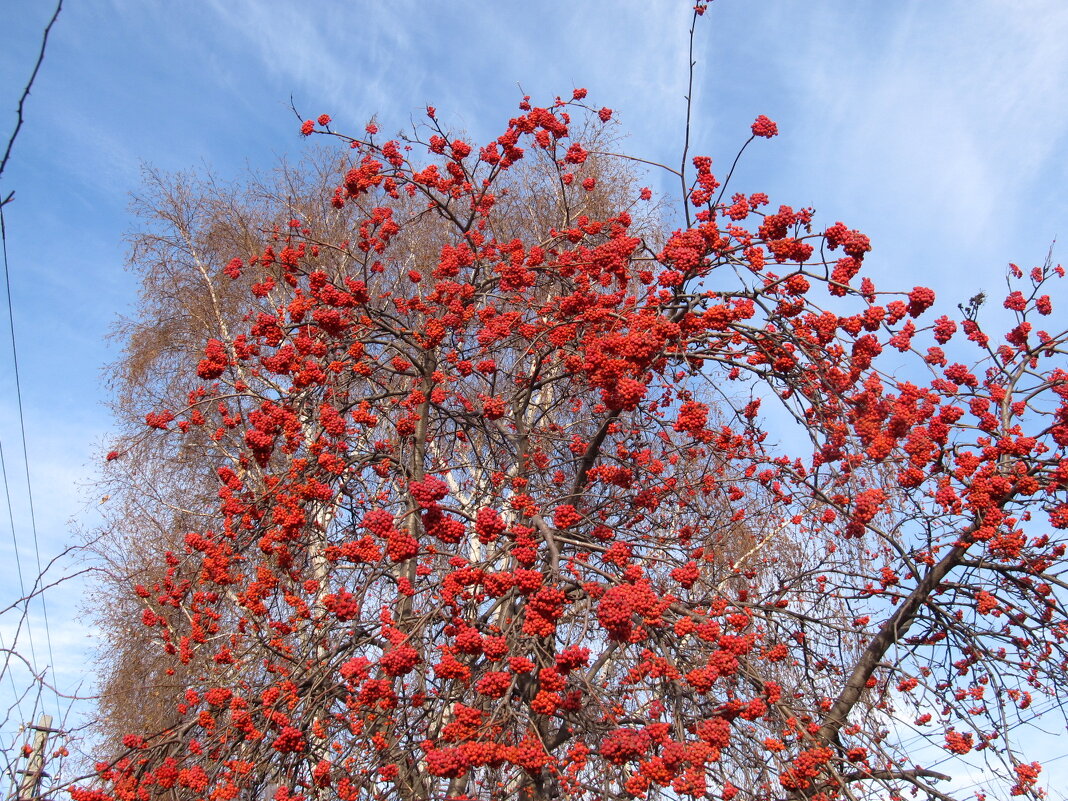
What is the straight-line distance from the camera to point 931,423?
459cm

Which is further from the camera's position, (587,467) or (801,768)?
(587,467)

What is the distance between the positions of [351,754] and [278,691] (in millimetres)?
552

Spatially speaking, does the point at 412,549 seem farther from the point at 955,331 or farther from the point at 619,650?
the point at 955,331

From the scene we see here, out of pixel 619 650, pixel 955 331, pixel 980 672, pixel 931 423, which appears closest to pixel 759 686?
pixel 619 650

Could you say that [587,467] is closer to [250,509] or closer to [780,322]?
[780,322]

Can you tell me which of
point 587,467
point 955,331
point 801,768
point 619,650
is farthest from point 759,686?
point 955,331

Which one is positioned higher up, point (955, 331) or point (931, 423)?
point (955, 331)

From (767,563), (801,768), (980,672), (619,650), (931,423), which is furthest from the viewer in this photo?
(767,563)

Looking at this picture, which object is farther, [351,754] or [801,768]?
[351,754]

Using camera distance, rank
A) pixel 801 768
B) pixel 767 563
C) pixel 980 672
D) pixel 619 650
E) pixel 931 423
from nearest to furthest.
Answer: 1. pixel 801 768
2. pixel 619 650
3. pixel 931 423
4. pixel 980 672
5. pixel 767 563

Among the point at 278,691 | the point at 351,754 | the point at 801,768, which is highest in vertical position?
the point at 278,691

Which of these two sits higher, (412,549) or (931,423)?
(931,423)

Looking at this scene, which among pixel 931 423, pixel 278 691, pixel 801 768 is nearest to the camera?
pixel 801 768

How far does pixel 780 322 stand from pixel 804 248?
38 cm
